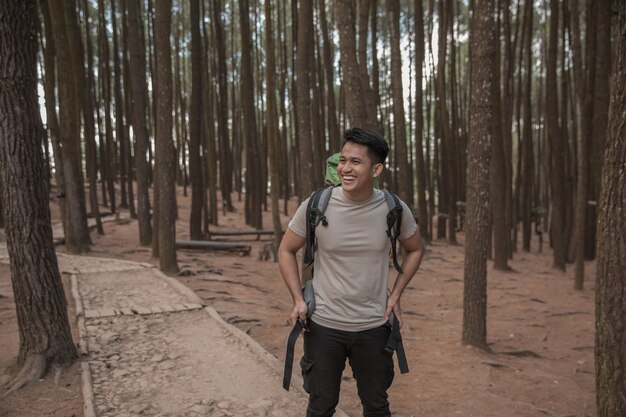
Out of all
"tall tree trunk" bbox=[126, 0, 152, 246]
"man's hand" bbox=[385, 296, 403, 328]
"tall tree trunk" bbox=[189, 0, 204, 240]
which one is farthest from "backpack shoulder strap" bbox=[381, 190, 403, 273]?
"tall tree trunk" bbox=[126, 0, 152, 246]

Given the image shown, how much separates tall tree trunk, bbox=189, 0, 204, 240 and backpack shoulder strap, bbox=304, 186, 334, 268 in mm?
8182

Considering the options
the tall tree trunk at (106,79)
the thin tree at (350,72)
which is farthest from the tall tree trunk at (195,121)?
the tall tree trunk at (106,79)

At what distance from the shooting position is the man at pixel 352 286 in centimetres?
223

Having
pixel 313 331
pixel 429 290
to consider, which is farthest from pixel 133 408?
pixel 429 290

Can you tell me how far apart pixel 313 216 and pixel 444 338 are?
14.8 ft

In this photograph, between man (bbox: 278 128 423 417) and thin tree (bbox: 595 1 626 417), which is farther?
thin tree (bbox: 595 1 626 417)

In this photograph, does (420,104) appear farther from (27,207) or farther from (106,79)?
(27,207)

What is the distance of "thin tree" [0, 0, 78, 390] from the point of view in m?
3.78

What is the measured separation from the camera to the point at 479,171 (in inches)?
219

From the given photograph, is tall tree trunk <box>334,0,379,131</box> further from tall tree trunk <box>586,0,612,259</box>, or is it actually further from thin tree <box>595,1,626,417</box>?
tall tree trunk <box>586,0,612,259</box>

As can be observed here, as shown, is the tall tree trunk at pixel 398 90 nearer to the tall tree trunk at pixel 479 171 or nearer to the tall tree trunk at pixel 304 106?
the tall tree trunk at pixel 304 106

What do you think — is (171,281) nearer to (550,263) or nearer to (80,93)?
(80,93)

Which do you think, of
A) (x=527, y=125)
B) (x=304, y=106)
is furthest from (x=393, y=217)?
(x=527, y=125)

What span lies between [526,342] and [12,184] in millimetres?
5685
